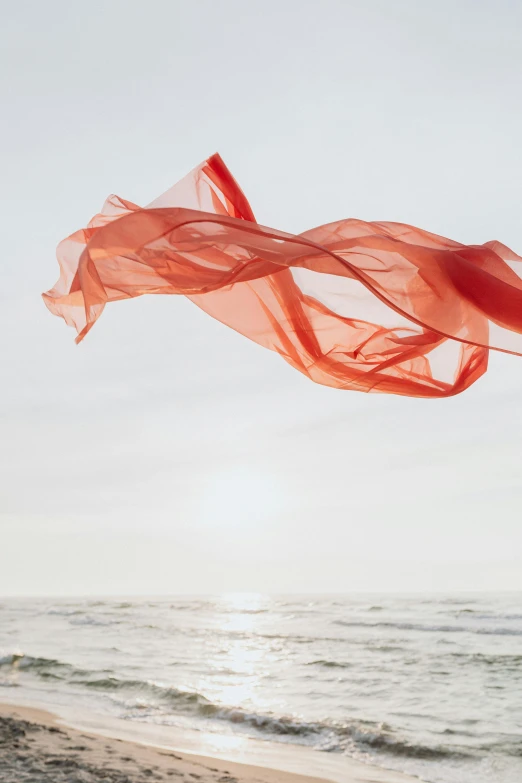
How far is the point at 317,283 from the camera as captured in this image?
3.84m

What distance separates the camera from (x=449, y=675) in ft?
41.5

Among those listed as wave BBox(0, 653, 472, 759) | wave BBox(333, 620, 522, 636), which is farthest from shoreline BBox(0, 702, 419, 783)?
wave BBox(333, 620, 522, 636)

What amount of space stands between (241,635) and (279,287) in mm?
18264

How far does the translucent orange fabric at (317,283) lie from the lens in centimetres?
337

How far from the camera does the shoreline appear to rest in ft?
19.1

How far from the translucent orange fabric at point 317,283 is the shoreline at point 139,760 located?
3.83 metres

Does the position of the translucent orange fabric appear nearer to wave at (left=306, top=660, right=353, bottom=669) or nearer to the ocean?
the ocean

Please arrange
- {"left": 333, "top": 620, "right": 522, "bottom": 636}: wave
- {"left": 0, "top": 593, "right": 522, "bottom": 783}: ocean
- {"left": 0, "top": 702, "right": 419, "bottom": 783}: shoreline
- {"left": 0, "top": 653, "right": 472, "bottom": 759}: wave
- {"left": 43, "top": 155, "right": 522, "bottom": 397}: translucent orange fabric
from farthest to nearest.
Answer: {"left": 333, "top": 620, "right": 522, "bottom": 636}: wave, {"left": 0, "top": 593, "right": 522, "bottom": 783}: ocean, {"left": 0, "top": 653, "right": 472, "bottom": 759}: wave, {"left": 0, "top": 702, "right": 419, "bottom": 783}: shoreline, {"left": 43, "top": 155, "right": 522, "bottom": 397}: translucent orange fabric

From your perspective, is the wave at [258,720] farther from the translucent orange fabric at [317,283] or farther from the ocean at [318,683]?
the translucent orange fabric at [317,283]

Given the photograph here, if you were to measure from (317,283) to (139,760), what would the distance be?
481cm

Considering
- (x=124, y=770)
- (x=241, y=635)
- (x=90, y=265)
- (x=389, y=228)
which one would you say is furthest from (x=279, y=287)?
(x=241, y=635)

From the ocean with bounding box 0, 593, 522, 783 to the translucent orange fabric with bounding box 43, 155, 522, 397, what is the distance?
14.5ft

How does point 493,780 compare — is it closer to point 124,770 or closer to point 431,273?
point 124,770

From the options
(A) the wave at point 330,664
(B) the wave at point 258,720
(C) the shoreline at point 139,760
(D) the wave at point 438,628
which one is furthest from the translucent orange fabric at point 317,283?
(D) the wave at point 438,628
